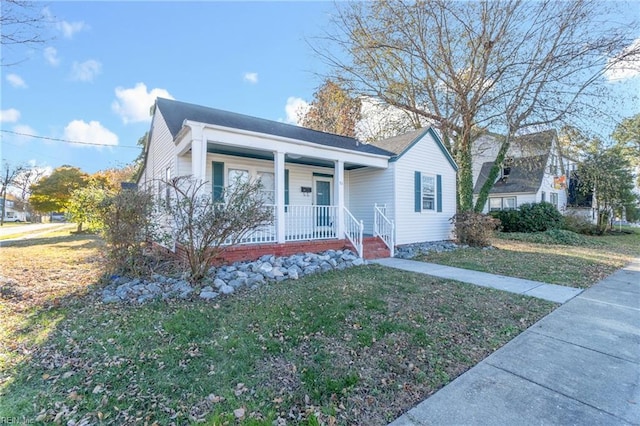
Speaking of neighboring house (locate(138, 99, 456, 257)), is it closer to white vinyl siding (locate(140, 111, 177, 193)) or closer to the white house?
A: white vinyl siding (locate(140, 111, 177, 193))

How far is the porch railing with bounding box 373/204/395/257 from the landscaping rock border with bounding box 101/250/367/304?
259cm

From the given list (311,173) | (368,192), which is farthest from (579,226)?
(311,173)

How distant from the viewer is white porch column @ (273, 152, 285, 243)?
764 centimetres

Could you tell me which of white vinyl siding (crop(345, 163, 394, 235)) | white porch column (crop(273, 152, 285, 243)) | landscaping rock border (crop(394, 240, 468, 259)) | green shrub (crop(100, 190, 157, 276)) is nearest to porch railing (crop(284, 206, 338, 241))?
white porch column (crop(273, 152, 285, 243))

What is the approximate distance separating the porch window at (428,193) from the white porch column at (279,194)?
20.5 ft

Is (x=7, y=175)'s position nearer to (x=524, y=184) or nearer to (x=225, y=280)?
(x=225, y=280)

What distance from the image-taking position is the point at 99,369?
9.33ft

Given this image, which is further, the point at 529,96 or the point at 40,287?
the point at 529,96

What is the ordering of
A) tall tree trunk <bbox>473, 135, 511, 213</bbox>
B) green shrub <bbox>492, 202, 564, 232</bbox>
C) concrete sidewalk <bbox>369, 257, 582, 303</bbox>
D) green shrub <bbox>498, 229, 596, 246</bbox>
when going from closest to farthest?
concrete sidewalk <bbox>369, 257, 582, 303</bbox> < tall tree trunk <bbox>473, 135, 511, 213</bbox> < green shrub <bbox>498, 229, 596, 246</bbox> < green shrub <bbox>492, 202, 564, 232</bbox>

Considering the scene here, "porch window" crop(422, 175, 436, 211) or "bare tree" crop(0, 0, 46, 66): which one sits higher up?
"bare tree" crop(0, 0, 46, 66)

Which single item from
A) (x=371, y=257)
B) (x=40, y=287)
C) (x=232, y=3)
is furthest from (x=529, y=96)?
(x=40, y=287)

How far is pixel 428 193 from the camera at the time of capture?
38.3 feet

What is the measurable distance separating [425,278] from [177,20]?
10.4m

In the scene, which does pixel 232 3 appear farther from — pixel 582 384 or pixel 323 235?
pixel 582 384
